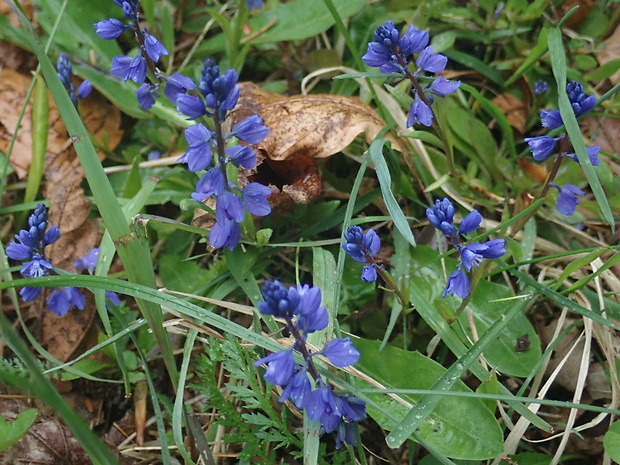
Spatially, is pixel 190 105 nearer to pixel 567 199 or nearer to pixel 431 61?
pixel 431 61

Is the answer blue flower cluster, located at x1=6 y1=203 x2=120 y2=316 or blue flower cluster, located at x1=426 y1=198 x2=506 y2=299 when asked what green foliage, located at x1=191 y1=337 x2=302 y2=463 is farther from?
blue flower cluster, located at x1=426 y1=198 x2=506 y2=299

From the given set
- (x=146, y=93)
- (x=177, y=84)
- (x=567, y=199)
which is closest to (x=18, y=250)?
(x=146, y=93)

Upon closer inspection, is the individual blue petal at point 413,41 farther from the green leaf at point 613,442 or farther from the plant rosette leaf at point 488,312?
the green leaf at point 613,442

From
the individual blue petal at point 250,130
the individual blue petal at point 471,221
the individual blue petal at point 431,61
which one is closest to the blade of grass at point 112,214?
the individual blue petal at point 250,130

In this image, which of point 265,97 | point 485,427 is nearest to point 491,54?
point 265,97

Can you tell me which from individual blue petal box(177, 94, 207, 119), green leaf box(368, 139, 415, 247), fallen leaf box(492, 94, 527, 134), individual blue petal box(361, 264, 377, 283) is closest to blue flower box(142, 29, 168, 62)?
individual blue petal box(177, 94, 207, 119)

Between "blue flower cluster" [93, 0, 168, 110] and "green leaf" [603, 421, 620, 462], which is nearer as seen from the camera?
"green leaf" [603, 421, 620, 462]
